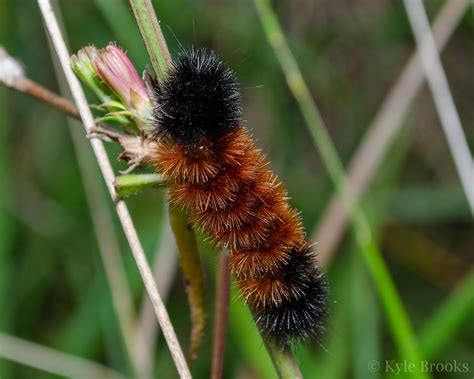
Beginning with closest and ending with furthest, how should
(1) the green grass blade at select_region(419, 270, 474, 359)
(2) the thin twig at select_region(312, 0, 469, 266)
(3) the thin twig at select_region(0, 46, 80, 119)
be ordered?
(3) the thin twig at select_region(0, 46, 80, 119) → (1) the green grass blade at select_region(419, 270, 474, 359) → (2) the thin twig at select_region(312, 0, 469, 266)

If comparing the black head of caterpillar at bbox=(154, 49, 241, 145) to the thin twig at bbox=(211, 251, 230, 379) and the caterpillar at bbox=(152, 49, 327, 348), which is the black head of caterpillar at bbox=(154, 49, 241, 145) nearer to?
the caterpillar at bbox=(152, 49, 327, 348)

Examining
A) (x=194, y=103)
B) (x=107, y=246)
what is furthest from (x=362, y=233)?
(x=107, y=246)

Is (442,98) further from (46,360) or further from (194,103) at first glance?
(46,360)

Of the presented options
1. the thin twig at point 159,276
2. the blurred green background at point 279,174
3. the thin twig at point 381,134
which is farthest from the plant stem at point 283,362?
the thin twig at point 381,134

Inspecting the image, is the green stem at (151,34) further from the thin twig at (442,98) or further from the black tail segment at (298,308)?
the thin twig at (442,98)

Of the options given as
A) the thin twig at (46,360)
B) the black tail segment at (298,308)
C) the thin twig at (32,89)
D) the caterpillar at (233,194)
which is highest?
the thin twig at (32,89)
